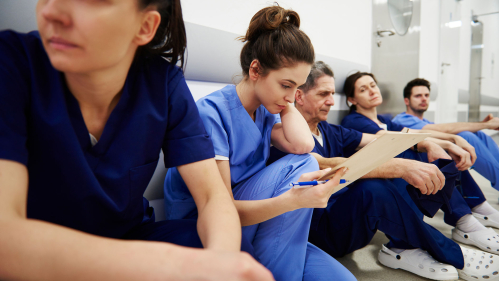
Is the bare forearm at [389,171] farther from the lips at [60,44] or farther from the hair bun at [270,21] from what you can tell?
the lips at [60,44]

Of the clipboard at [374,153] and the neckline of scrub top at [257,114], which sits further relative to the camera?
the neckline of scrub top at [257,114]

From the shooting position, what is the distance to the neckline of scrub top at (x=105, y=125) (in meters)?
0.53

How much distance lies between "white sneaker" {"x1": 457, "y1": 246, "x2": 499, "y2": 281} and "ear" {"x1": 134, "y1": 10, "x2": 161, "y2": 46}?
4.25 ft

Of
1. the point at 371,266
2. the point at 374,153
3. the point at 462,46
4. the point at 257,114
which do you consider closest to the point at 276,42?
the point at 257,114

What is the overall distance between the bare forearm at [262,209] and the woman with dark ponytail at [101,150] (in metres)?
0.16

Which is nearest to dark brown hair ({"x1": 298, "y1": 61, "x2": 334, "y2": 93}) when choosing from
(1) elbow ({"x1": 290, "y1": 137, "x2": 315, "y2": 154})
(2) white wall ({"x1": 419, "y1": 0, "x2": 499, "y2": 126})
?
(1) elbow ({"x1": 290, "y1": 137, "x2": 315, "y2": 154})

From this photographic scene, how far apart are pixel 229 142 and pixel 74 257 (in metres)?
0.54

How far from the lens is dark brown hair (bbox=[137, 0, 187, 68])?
0.58m

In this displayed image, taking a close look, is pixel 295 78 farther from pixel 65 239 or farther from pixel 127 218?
pixel 65 239

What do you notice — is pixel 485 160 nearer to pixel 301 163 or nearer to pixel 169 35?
pixel 301 163

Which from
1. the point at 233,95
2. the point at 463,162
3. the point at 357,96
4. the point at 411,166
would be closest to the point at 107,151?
the point at 233,95

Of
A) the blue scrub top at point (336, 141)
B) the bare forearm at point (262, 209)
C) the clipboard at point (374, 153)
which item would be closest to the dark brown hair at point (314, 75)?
the blue scrub top at point (336, 141)

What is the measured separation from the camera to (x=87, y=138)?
0.54 metres

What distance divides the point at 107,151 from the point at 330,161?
32.2 inches
